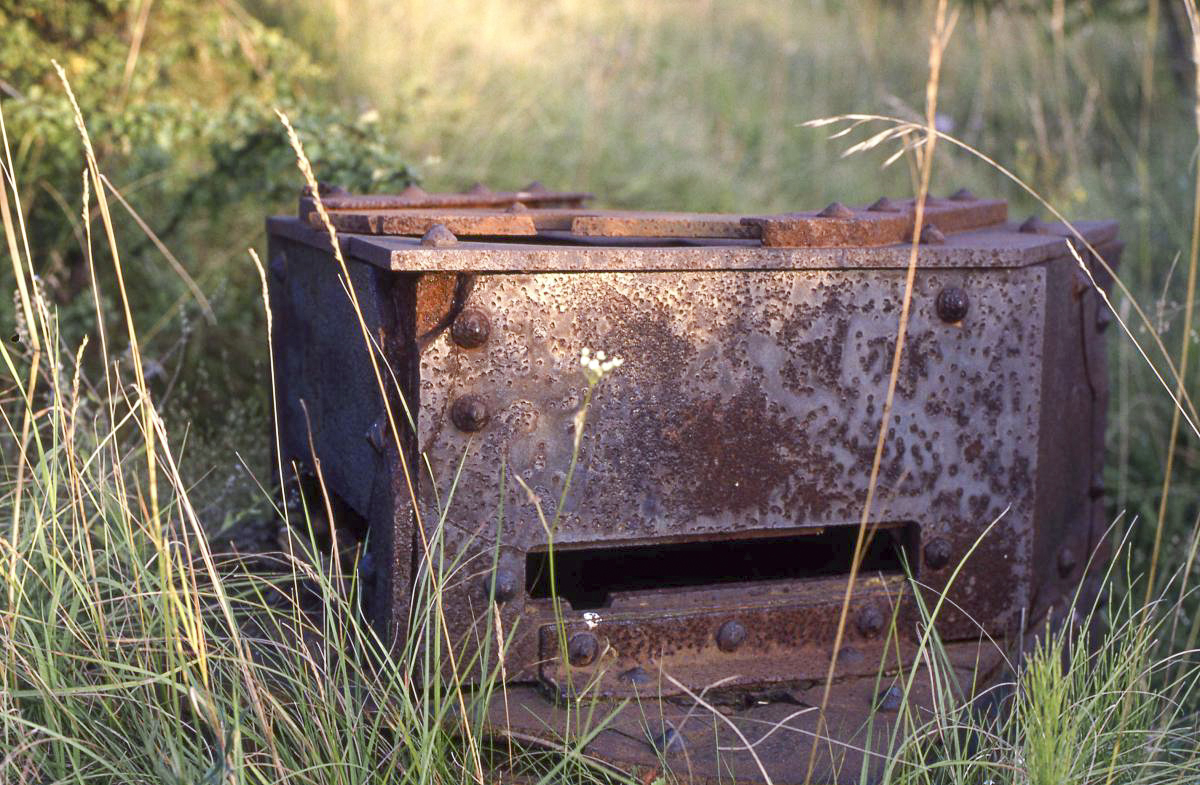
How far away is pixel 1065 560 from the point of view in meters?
2.47

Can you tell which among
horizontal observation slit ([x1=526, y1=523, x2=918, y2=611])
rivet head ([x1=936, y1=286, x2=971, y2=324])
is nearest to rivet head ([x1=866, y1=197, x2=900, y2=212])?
rivet head ([x1=936, y1=286, x2=971, y2=324])

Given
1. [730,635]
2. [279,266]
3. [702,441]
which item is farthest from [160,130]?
[730,635]

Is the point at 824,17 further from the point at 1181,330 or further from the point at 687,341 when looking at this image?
the point at 687,341

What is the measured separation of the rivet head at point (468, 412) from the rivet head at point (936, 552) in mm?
779

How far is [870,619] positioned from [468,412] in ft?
2.49

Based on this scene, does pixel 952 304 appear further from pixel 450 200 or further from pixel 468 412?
pixel 450 200

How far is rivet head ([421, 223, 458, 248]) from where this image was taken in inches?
73.3

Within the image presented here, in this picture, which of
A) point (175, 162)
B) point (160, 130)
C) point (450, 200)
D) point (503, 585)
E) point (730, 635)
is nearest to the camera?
point (503, 585)

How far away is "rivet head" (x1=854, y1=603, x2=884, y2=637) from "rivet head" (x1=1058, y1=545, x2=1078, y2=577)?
0.53 metres

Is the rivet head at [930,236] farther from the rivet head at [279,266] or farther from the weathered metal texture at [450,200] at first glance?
the rivet head at [279,266]

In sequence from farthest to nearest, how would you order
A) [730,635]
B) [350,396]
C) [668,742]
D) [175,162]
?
[175,162] → [350,396] → [730,635] → [668,742]

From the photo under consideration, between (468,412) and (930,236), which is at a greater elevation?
(930,236)

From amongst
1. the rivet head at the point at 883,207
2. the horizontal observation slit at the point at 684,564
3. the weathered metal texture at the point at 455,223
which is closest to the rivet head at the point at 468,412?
the weathered metal texture at the point at 455,223

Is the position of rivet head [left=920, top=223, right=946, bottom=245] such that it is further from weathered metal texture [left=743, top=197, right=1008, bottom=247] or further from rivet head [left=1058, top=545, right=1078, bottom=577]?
rivet head [left=1058, top=545, right=1078, bottom=577]
